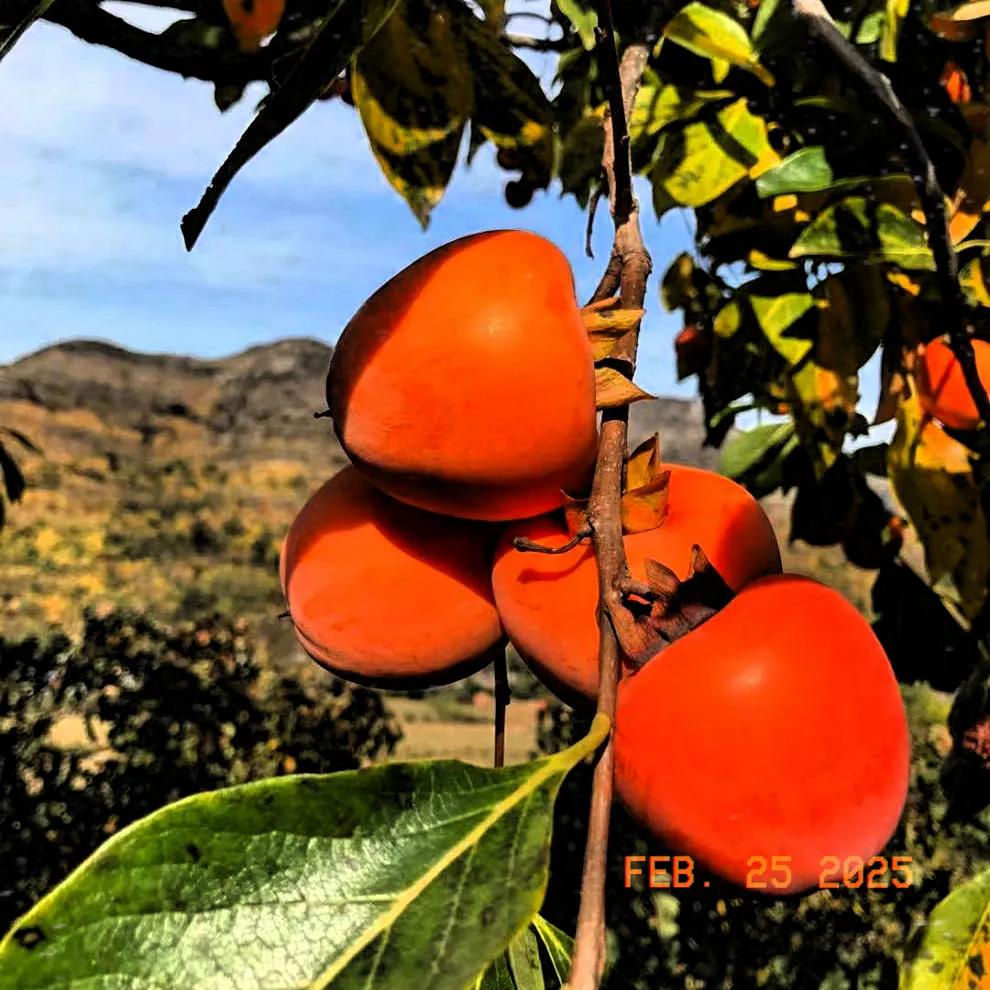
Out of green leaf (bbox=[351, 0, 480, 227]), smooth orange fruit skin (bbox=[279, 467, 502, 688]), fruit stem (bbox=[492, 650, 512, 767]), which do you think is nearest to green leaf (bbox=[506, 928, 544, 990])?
fruit stem (bbox=[492, 650, 512, 767])

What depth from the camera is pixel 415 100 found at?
0.96 m

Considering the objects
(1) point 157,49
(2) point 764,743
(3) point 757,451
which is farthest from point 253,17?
(3) point 757,451

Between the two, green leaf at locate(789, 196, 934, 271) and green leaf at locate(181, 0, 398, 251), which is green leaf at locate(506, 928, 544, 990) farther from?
green leaf at locate(789, 196, 934, 271)

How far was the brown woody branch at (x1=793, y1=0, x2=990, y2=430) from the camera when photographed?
976 millimetres

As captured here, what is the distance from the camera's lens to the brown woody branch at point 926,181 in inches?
38.4

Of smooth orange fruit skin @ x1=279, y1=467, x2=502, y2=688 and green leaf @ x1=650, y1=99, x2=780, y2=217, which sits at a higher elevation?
green leaf @ x1=650, y1=99, x2=780, y2=217

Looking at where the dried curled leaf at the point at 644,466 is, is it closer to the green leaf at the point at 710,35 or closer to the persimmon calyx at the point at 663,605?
the persimmon calyx at the point at 663,605

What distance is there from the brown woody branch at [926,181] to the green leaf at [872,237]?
0.15 feet

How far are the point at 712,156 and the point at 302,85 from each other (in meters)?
1.04

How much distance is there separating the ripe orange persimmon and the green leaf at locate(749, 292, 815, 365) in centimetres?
77

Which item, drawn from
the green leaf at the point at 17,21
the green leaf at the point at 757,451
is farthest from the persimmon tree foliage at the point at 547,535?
the green leaf at the point at 757,451

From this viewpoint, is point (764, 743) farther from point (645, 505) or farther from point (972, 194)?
point (972, 194)

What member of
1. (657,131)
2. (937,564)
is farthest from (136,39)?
(937,564)

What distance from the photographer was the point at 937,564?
1515 millimetres
